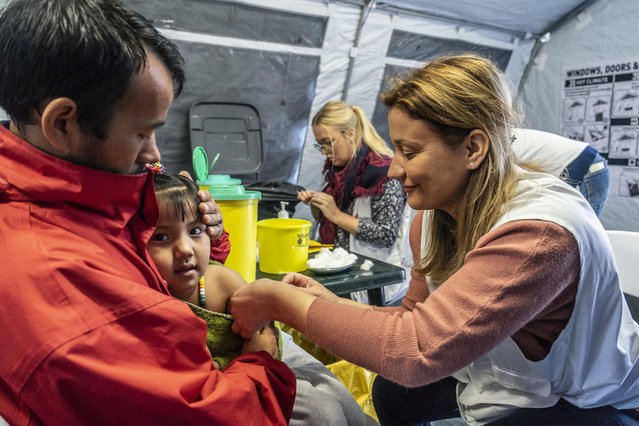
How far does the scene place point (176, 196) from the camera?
3.88 ft

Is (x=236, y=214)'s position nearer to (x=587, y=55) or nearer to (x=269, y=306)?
(x=269, y=306)

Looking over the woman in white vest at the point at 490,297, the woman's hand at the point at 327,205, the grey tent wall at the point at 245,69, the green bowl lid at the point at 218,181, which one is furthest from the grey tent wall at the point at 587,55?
the green bowl lid at the point at 218,181

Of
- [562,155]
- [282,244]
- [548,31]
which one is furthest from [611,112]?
[282,244]

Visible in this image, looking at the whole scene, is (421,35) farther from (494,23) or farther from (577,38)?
(577,38)

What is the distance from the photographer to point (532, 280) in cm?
94

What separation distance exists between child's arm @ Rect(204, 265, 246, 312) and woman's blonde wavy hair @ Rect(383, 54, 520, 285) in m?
0.63

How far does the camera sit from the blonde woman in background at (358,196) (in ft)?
8.20

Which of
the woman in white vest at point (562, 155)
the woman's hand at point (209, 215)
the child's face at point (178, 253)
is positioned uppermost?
the woman in white vest at point (562, 155)

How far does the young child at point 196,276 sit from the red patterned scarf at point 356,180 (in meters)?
1.38

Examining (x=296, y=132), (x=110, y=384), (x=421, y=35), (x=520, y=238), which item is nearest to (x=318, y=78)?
(x=296, y=132)

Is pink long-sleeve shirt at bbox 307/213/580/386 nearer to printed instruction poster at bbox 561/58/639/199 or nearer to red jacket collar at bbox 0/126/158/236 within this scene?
red jacket collar at bbox 0/126/158/236

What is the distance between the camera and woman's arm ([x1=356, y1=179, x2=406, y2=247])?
8.14 ft

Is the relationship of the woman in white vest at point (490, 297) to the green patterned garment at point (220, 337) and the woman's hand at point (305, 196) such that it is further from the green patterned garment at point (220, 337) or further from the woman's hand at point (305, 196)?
the woman's hand at point (305, 196)

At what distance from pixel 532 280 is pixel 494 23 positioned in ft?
12.0
